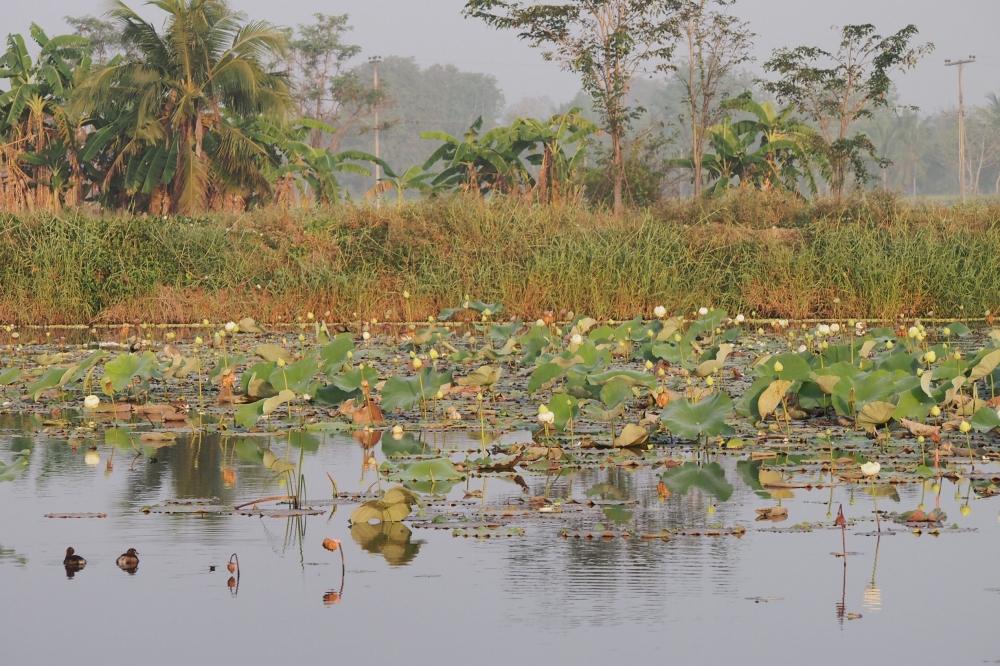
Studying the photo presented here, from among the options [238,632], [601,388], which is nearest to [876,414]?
[601,388]

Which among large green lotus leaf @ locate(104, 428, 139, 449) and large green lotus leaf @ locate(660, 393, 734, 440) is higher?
large green lotus leaf @ locate(660, 393, 734, 440)

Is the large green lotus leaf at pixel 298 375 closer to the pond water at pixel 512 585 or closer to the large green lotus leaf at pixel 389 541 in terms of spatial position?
the pond water at pixel 512 585

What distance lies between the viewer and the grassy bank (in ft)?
60.0

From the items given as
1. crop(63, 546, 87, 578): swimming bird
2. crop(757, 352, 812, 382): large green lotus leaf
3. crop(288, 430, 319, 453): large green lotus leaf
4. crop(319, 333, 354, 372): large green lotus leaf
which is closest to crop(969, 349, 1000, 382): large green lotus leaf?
crop(757, 352, 812, 382): large green lotus leaf

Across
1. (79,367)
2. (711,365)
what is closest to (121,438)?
(79,367)

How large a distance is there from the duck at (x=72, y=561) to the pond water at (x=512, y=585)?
0.03 metres

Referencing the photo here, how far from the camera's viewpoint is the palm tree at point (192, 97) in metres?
27.6

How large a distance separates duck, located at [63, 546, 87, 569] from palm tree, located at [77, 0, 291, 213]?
22.8 m

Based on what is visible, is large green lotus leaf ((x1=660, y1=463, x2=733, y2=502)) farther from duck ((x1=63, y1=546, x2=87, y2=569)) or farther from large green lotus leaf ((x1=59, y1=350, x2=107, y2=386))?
large green lotus leaf ((x1=59, y1=350, x2=107, y2=386))

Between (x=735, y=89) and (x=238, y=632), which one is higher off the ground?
(x=735, y=89)

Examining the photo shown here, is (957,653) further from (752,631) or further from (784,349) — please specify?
(784,349)

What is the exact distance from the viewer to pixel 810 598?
427 cm

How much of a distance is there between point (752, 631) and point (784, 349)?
9.20 metres

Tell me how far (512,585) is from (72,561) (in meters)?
1.41
